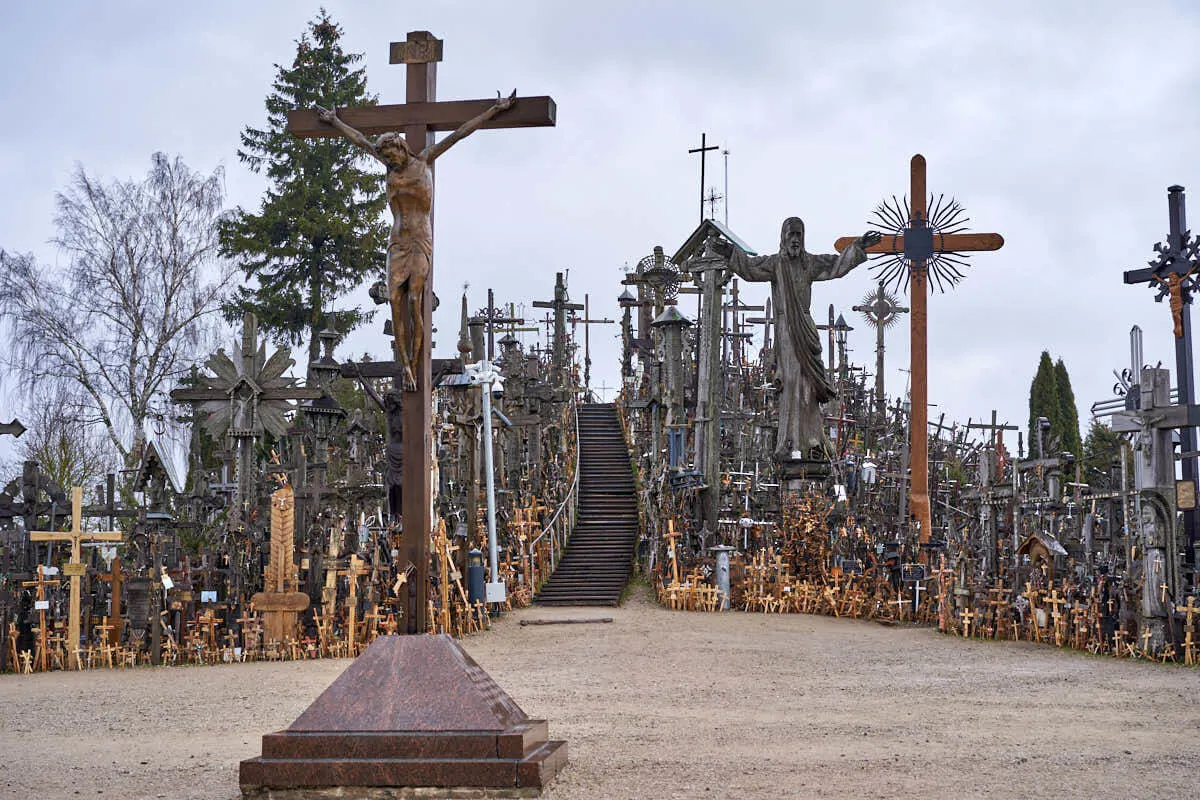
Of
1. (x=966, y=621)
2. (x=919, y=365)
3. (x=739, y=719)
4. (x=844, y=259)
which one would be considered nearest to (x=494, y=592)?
(x=966, y=621)

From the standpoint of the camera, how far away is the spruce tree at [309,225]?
3566 cm

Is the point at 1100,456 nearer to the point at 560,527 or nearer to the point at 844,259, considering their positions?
the point at 560,527

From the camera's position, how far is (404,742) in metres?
7.84

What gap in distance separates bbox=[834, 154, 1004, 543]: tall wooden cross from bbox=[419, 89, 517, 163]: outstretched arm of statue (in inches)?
579

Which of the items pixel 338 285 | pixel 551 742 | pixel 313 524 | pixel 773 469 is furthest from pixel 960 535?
pixel 338 285

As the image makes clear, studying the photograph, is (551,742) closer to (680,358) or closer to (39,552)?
(39,552)

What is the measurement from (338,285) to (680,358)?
1161 centimetres

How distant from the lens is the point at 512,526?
76.6 feet

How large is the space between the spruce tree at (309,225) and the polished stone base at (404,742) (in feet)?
90.2

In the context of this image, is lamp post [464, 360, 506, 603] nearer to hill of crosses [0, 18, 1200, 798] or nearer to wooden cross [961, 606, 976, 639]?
hill of crosses [0, 18, 1200, 798]

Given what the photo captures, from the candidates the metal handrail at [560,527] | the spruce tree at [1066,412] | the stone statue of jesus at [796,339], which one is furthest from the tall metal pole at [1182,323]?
the spruce tree at [1066,412]

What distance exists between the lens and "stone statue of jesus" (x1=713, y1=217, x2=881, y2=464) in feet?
68.9

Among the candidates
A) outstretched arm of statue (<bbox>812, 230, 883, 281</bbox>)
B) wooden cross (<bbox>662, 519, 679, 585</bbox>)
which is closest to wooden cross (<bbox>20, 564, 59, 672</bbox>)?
wooden cross (<bbox>662, 519, 679, 585</bbox>)

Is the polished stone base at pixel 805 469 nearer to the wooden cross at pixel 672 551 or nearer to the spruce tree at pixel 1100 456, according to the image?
the wooden cross at pixel 672 551
